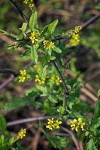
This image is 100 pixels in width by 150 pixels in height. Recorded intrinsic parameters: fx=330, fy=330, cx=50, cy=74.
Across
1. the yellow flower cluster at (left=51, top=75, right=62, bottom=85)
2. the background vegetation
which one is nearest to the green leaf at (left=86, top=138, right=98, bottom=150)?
the yellow flower cluster at (left=51, top=75, right=62, bottom=85)

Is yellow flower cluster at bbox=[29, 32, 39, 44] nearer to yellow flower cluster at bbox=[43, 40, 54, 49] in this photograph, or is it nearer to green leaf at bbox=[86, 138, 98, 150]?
yellow flower cluster at bbox=[43, 40, 54, 49]

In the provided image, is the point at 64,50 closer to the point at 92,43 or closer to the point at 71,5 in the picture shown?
Answer: the point at 92,43

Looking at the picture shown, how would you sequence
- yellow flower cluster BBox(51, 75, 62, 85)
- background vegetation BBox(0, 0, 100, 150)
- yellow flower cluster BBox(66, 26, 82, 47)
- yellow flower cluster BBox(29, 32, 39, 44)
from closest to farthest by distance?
yellow flower cluster BBox(29, 32, 39, 44) → yellow flower cluster BBox(66, 26, 82, 47) → yellow flower cluster BBox(51, 75, 62, 85) → background vegetation BBox(0, 0, 100, 150)

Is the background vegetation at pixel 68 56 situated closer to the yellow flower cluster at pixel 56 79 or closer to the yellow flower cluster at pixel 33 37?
the yellow flower cluster at pixel 56 79

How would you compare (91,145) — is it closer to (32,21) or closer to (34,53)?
(34,53)

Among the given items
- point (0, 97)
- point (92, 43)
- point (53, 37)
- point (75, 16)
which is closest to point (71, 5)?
point (75, 16)

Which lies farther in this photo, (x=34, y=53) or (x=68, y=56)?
(x=68, y=56)

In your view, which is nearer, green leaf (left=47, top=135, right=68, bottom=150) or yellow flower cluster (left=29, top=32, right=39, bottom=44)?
yellow flower cluster (left=29, top=32, right=39, bottom=44)

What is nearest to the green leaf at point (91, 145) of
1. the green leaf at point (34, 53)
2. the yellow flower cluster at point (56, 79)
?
the yellow flower cluster at point (56, 79)

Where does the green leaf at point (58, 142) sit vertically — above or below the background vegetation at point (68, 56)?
below

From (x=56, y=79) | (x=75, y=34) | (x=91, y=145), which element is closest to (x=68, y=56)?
(x=56, y=79)

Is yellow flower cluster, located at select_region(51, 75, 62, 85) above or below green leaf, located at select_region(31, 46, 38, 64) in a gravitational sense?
above
